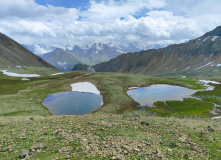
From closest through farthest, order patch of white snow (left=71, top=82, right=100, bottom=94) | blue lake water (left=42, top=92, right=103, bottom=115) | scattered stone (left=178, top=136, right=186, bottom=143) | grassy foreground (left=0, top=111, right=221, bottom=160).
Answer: grassy foreground (left=0, top=111, right=221, bottom=160)
scattered stone (left=178, top=136, right=186, bottom=143)
blue lake water (left=42, top=92, right=103, bottom=115)
patch of white snow (left=71, top=82, right=100, bottom=94)

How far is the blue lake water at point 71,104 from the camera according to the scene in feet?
164

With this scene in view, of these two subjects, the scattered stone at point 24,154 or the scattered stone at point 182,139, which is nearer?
the scattered stone at point 24,154

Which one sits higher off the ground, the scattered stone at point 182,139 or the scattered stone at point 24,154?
the scattered stone at point 24,154

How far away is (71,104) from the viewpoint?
5719cm

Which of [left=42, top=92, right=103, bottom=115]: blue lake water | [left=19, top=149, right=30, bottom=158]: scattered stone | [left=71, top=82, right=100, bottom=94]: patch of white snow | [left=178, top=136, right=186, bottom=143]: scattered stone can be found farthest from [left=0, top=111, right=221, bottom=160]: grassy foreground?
[left=71, top=82, right=100, bottom=94]: patch of white snow

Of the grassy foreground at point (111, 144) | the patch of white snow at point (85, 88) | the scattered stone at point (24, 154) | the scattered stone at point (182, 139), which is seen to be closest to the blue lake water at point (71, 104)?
the patch of white snow at point (85, 88)

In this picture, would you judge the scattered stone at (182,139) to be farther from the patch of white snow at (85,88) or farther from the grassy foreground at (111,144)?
the patch of white snow at (85,88)

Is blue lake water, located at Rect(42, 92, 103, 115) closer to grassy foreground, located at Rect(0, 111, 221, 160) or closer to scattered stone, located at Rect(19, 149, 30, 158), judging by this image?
grassy foreground, located at Rect(0, 111, 221, 160)

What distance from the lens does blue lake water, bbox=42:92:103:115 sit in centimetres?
4988

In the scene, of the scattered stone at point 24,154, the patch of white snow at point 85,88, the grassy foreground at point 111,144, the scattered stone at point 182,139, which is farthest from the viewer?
the patch of white snow at point 85,88

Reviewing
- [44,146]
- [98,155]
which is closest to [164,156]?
[98,155]

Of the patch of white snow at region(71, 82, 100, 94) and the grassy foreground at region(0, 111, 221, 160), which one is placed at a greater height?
the patch of white snow at region(71, 82, 100, 94)

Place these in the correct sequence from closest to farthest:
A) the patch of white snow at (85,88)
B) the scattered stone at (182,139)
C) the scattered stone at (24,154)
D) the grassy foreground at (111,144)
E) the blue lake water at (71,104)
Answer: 1. the scattered stone at (24,154)
2. the grassy foreground at (111,144)
3. the scattered stone at (182,139)
4. the blue lake water at (71,104)
5. the patch of white snow at (85,88)

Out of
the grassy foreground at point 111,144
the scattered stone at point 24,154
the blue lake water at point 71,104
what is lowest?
the blue lake water at point 71,104
